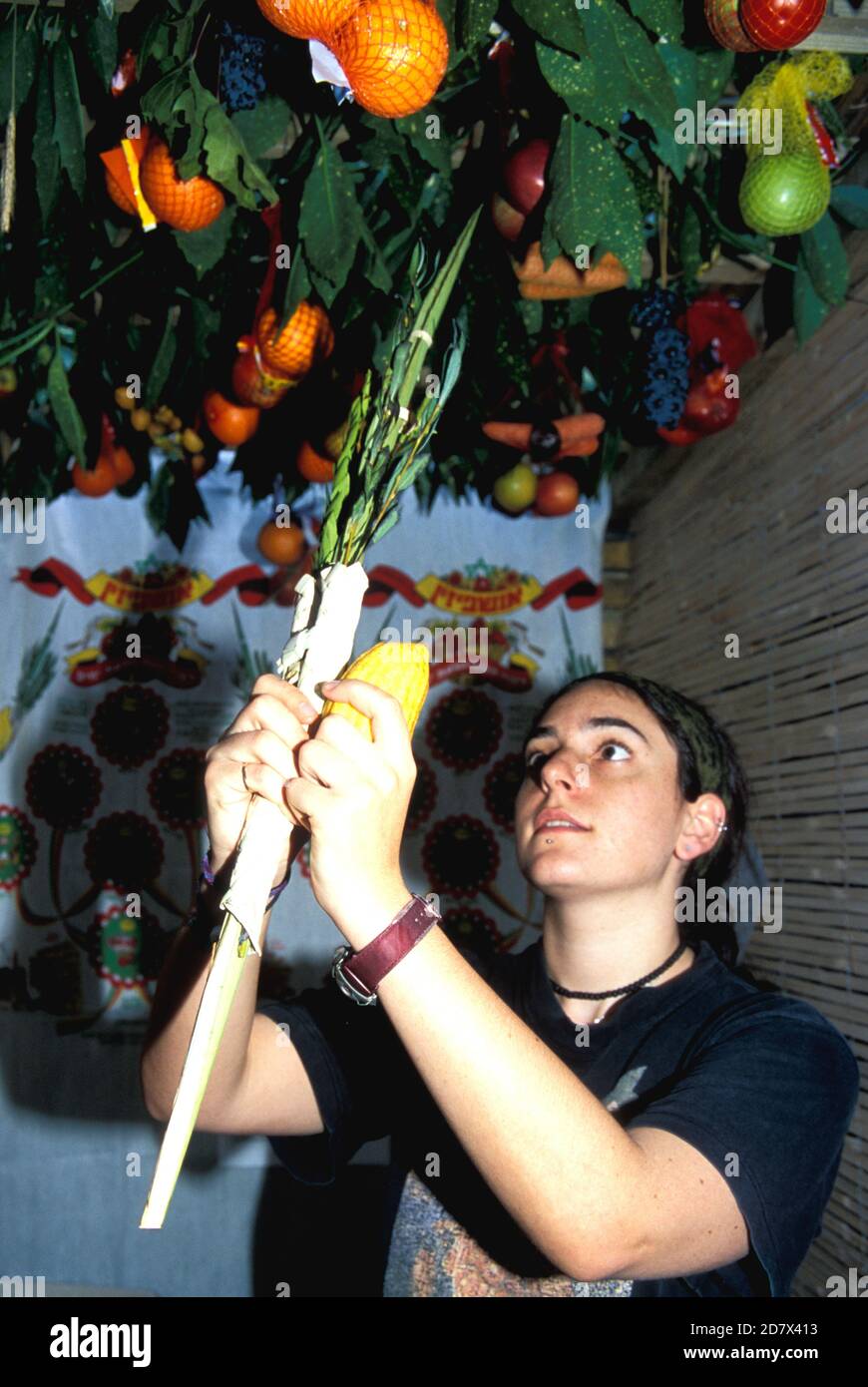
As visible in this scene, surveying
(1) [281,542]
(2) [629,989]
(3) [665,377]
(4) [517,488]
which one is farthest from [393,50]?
(1) [281,542]

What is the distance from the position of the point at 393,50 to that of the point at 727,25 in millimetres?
455

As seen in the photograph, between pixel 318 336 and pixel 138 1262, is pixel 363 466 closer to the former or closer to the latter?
pixel 318 336

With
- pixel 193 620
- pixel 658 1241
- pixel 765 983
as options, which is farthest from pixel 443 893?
pixel 658 1241

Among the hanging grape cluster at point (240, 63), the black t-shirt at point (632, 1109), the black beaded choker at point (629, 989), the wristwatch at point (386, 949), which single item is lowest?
the black t-shirt at point (632, 1109)

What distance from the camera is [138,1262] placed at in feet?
8.97

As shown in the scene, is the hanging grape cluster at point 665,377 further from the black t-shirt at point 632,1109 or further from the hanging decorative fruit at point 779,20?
the black t-shirt at point 632,1109

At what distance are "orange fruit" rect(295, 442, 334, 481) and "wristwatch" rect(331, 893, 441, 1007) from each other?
1.59 metres

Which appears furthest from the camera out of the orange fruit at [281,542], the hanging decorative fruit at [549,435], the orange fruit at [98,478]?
the orange fruit at [281,542]

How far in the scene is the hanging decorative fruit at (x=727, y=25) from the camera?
52.1 inches

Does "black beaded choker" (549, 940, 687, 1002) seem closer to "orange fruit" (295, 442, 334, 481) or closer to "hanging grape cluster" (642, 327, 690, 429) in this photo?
"hanging grape cluster" (642, 327, 690, 429)

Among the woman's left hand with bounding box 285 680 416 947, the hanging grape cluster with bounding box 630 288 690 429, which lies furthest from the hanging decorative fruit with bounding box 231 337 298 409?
the woman's left hand with bounding box 285 680 416 947

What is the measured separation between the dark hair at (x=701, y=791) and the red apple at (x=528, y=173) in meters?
0.68

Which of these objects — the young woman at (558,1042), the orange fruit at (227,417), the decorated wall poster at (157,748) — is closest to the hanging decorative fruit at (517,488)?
the decorated wall poster at (157,748)

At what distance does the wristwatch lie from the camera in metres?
0.79
